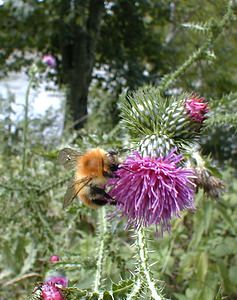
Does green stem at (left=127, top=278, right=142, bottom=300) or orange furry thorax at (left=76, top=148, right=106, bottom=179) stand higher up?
orange furry thorax at (left=76, top=148, right=106, bottom=179)

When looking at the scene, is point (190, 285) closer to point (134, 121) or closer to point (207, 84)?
point (134, 121)

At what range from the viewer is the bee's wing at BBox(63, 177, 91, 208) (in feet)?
5.17

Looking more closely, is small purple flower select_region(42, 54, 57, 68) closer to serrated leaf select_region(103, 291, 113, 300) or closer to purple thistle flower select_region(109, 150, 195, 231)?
purple thistle flower select_region(109, 150, 195, 231)

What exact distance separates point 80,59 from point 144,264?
3710 millimetres

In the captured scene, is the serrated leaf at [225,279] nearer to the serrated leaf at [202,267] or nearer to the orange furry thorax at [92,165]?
the serrated leaf at [202,267]

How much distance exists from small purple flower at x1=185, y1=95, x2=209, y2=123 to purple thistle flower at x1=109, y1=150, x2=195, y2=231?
14cm

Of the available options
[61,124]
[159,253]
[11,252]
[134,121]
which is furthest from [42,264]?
[61,124]

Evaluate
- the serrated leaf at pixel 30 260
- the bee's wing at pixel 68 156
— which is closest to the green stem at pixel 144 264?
the bee's wing at pixel 68 156

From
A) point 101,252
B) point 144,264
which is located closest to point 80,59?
point 101,252

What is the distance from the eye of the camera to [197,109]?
1.62 metres

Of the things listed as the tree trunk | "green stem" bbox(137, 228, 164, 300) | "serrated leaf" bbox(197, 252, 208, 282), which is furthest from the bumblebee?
the tree trunk

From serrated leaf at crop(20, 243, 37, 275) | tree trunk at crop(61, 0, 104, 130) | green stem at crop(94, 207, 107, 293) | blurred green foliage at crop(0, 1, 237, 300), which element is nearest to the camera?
green stem at crop(94, 207, 107, 293)

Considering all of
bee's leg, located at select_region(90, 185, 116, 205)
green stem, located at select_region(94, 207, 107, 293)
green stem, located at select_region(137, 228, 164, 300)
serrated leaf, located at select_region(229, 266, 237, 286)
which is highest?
bee's leg, located at select_region(90, 185, 116, 205)

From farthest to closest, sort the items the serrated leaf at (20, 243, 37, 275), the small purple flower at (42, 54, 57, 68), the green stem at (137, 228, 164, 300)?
the small purple flower at (42, 54, 57, 68)
the serrated leaf at (20, 243, 37, 275)
the green stem at (137, 228, 164, 300)
